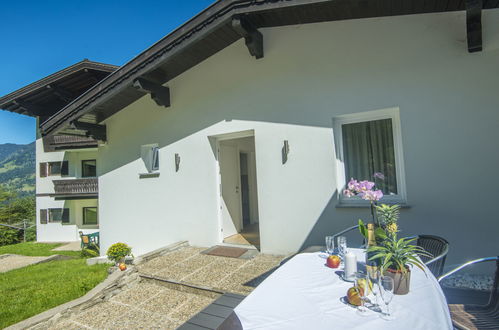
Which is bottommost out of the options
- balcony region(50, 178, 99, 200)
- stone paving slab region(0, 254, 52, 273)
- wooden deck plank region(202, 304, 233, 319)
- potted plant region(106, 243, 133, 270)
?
stone paving slab region(0, 254, 52, 273)

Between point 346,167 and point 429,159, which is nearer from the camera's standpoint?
point 429,159

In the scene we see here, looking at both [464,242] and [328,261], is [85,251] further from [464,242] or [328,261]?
[464,242]

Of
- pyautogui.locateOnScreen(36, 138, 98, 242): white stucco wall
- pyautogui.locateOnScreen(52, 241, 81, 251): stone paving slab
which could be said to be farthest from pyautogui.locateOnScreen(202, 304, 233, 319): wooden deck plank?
pyautogui.locateOnScreen(36, 138, 98, 242): white stucco wall

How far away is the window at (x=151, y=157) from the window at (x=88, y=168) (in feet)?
35.0

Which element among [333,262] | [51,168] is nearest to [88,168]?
[51,168]

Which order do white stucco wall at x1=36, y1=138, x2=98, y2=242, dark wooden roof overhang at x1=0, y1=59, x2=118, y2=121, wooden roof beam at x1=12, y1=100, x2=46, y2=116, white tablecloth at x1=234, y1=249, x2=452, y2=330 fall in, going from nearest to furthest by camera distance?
white tablecloth at x1=234, y1=249, x2=452, y2=330 < dark wooden roof overhang at x1=0, y1=59, x2=118, y2=121 < wooden roof beam at x1=12, y1=100, x2=46, y2=116 < white stucco wall at x1=36, y1=138, x2=98, y2=242

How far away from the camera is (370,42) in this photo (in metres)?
4.06

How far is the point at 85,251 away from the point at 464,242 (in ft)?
35.1

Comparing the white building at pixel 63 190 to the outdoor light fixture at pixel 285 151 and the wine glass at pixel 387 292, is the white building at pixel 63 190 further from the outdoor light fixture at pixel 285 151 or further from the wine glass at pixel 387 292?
the wine glass at pixel 387 292

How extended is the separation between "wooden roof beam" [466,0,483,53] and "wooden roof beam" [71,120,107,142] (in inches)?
276

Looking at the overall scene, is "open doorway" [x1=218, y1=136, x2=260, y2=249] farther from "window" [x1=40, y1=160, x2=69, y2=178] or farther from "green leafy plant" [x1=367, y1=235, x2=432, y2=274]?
"window" [x1=40, y1=160, x2=69, y2=178]

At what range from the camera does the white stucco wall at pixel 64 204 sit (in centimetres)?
1485

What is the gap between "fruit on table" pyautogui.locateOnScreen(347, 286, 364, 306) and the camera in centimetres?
160

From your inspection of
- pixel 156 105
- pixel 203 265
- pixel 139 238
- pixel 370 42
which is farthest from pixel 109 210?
pixel 370 42
